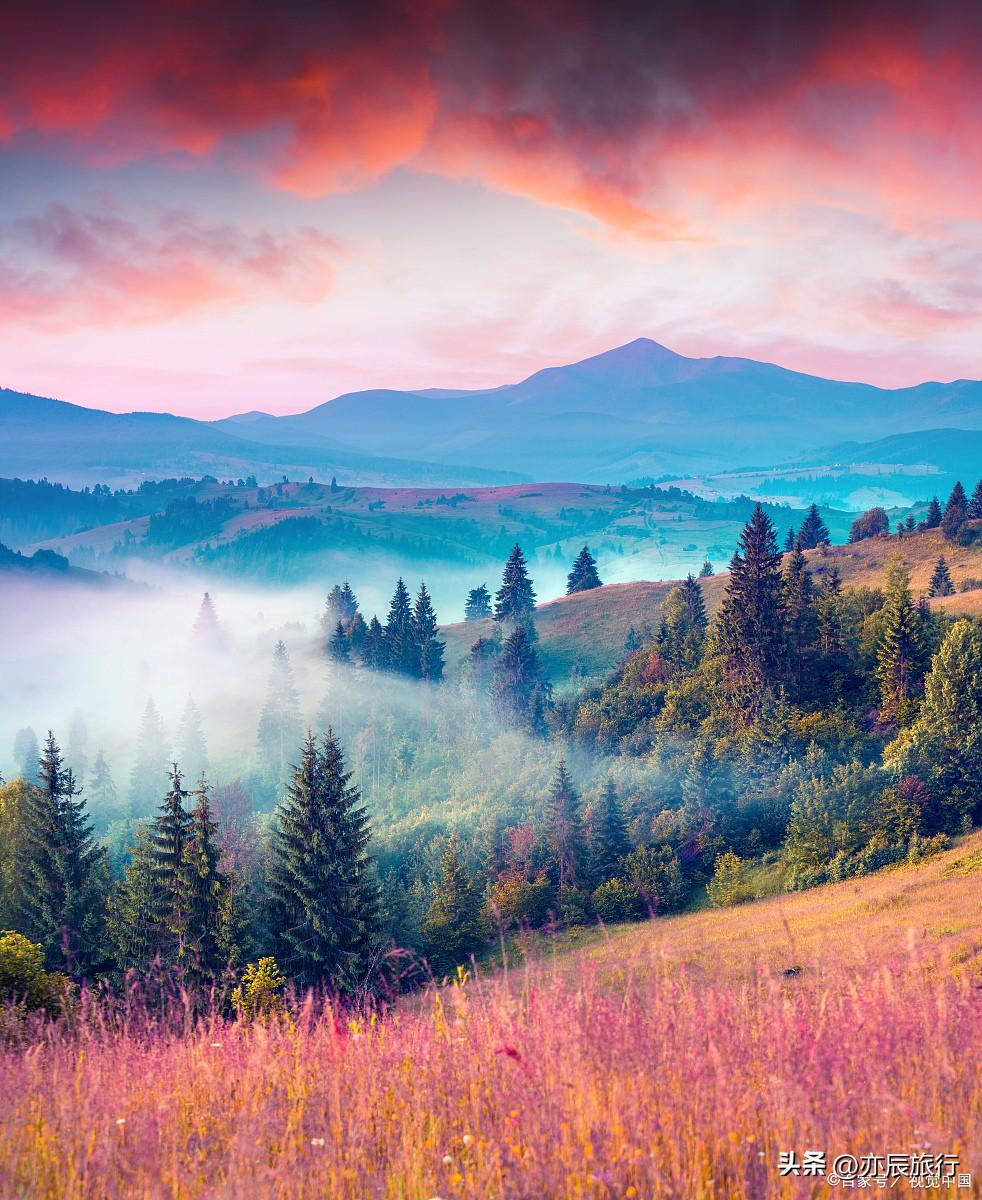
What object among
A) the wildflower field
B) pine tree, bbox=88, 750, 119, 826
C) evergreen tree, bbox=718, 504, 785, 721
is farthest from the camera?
pine tree, bbox=88, 750, 119, 826

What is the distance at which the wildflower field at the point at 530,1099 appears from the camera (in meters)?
4.93

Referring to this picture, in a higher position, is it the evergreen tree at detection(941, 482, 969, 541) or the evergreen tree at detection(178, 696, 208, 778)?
the evergreen tree at detection(941, 482, 969, 541)

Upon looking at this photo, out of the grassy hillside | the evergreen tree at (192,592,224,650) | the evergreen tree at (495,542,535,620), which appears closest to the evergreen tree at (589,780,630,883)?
the grassy hillside

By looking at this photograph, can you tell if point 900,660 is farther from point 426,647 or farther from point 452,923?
point 426,647

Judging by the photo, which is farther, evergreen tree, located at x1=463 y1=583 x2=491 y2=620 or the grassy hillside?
evergreen tree, located at x1=463 y1=583 x2=491 y2=620

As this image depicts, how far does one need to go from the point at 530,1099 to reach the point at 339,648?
393 ft

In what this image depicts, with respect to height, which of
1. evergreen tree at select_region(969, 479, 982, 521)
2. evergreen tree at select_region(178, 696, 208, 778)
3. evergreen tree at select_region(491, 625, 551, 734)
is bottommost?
evergreen tree at select_region(178, 696, 208, 778)

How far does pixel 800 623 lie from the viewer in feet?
235

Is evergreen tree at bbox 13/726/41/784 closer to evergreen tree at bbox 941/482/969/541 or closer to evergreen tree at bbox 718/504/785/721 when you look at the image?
evergreen tree at bbox 718/504/785/721

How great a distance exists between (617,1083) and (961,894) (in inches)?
1231

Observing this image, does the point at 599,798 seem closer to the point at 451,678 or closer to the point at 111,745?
the point at 451,678

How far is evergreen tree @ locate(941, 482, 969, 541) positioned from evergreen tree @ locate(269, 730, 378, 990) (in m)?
110

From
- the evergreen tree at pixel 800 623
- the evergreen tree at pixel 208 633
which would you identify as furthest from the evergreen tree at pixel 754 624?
the evergreen tree at pixel 208 633

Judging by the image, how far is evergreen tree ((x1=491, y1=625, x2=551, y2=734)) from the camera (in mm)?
94438
